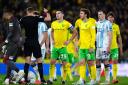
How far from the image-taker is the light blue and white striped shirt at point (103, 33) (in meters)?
15.7

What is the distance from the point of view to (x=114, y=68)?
56.7 feet

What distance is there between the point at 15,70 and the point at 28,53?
120cm

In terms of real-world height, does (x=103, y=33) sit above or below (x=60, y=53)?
above

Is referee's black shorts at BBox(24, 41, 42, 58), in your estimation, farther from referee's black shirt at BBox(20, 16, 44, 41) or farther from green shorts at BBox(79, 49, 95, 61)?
green shorts at BBox(79, 49, 95, 61)

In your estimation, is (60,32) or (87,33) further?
(60,32)

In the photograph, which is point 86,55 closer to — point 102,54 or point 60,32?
point 102,54

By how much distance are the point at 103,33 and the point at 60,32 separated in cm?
131

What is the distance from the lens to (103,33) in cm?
1580

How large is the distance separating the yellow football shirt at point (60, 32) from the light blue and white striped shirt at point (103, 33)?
0.94 m

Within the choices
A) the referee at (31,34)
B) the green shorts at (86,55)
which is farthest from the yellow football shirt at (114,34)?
the referee at (31,34)

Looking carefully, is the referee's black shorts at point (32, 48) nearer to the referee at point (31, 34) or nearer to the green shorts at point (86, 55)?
the referee at point (31, 34)

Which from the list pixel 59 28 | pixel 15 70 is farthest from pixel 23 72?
pixel 59 28

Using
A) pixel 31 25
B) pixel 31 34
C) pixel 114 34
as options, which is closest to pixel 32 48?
pixel 31 34

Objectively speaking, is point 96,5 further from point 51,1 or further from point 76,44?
point 76,44
